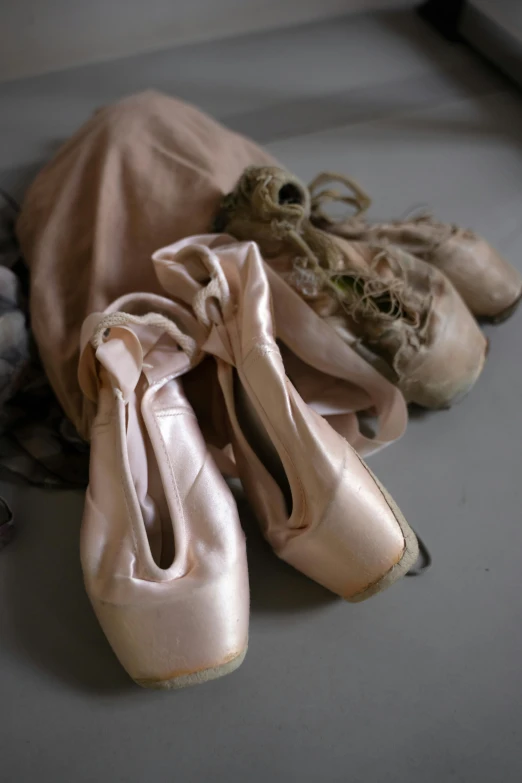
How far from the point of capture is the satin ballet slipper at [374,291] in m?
0.79

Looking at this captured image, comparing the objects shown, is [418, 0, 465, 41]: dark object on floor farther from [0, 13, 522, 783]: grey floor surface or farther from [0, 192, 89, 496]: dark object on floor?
[0, 192, 89, 496]: dark object on floor

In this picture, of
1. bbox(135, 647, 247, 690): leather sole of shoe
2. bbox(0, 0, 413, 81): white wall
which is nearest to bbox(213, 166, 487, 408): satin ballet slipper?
bbox(135, 647, 247, 690): leather sole of shoe

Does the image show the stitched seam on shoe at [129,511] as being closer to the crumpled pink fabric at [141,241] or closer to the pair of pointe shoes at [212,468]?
the pair of pointe shoes at [212,468]

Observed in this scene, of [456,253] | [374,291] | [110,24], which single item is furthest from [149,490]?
[110,24]

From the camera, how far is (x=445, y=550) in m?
0.76

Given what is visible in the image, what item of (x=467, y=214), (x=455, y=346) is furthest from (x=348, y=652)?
(x=467, y=214)

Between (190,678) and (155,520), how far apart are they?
16cm

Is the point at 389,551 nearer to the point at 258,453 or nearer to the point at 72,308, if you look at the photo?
the point at 258,453

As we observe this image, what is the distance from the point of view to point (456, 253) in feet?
2.93

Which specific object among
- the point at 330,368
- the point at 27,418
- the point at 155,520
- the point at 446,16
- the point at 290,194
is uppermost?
the point at 446,16

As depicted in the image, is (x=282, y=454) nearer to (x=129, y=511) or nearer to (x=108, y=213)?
(x=129, y=511)

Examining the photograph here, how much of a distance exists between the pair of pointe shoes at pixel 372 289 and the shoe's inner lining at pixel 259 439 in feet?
0.50

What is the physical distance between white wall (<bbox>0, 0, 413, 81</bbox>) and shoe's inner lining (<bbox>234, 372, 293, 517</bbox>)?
0.98m

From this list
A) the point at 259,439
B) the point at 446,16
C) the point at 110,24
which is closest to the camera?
the point at 259,439
